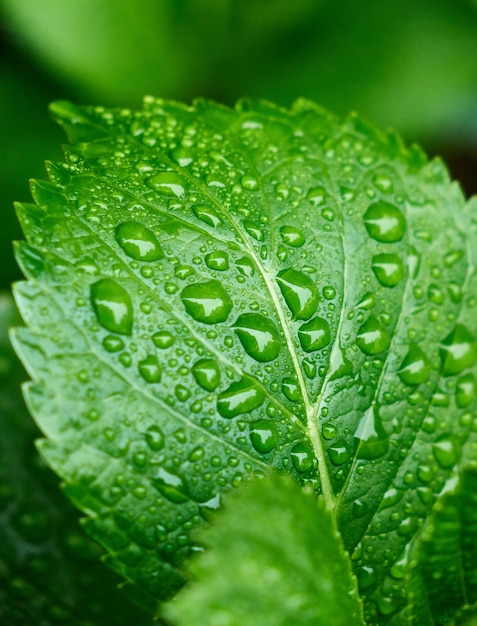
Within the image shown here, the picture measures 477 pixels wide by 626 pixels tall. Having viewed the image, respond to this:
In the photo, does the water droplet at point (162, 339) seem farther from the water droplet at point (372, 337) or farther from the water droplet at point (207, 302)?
the water droplet at point (372, 337)

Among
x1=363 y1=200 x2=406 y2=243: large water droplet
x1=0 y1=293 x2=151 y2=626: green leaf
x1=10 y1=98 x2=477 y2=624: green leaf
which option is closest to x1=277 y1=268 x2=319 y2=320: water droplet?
x1=10 y1=98 x2=477 y2=624: green leaf

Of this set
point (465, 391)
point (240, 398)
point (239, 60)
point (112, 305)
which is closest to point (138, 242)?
point (112, 305)

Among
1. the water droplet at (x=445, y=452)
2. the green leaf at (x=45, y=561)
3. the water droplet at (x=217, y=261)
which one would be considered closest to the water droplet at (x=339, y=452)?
the water droplet at (x=445, y=452)

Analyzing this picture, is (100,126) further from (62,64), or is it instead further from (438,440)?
(62,64)

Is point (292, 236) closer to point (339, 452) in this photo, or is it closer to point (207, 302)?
point (207, 302)

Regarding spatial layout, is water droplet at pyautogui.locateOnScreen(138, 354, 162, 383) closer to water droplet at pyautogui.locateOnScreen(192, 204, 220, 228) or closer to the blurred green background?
water droplet at pyautogui.locateOnScreen(192, 204, 220, 228)
